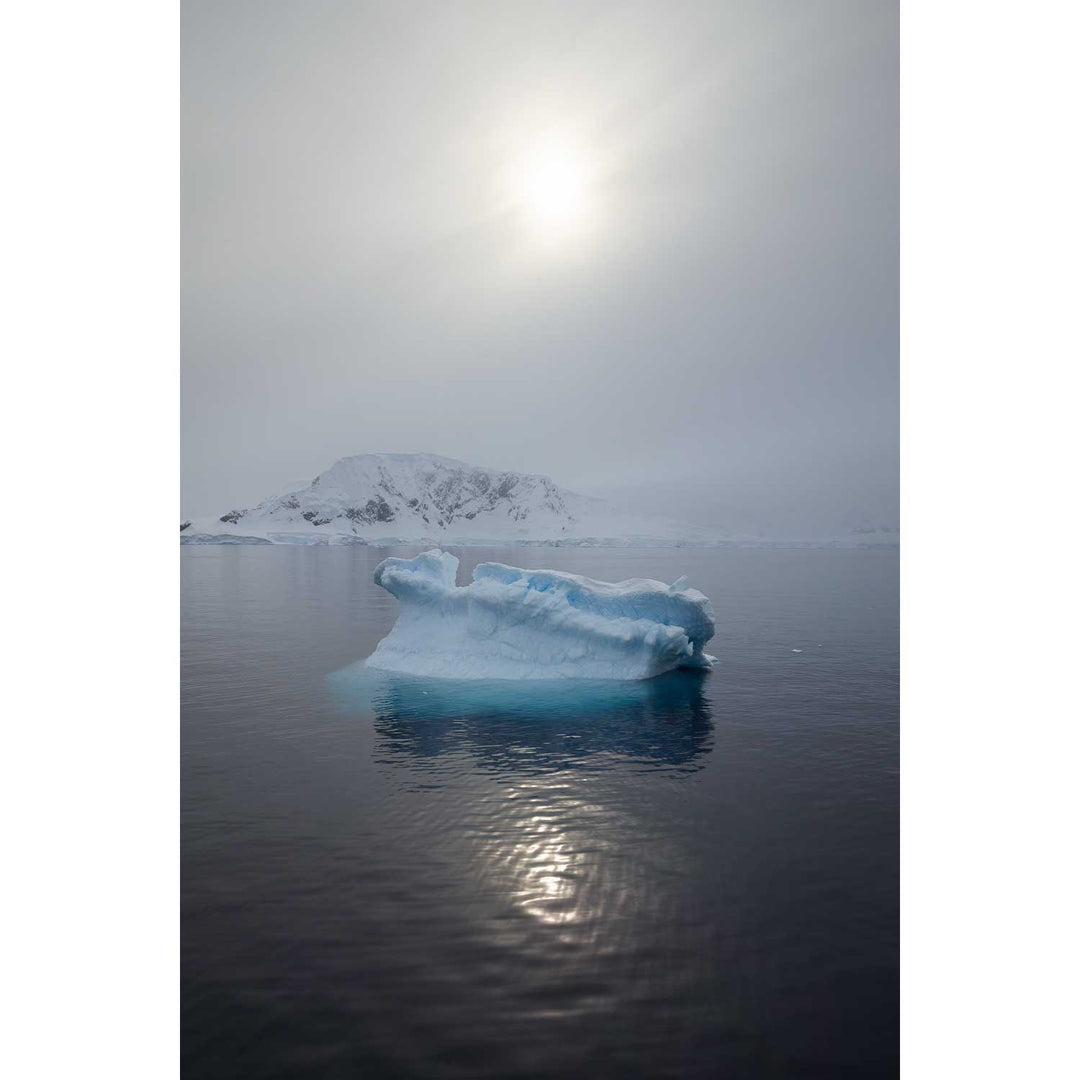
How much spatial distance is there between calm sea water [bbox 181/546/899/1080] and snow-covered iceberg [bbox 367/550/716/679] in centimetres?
234

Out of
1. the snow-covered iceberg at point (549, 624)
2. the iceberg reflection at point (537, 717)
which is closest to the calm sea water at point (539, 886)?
the iceberg reflection at point (537, 717)

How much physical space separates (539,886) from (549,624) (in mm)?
13788

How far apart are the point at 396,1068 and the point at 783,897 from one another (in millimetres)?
6258

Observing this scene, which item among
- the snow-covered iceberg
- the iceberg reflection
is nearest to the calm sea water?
the iceberg reflection

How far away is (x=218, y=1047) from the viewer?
7.26m

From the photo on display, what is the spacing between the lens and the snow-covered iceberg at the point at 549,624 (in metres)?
23.8

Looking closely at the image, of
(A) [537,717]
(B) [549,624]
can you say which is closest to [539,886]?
(A) [537,717]

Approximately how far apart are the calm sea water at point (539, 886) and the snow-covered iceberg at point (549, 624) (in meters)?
2.34

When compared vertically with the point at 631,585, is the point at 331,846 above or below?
below

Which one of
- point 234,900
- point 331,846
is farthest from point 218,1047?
point 331,846

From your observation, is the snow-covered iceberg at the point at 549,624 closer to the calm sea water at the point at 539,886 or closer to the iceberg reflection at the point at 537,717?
the iceberg reflection at the point at 537,717

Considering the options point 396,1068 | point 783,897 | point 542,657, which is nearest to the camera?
point 396,1068

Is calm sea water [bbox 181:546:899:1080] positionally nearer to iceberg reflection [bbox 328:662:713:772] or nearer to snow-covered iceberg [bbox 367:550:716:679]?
iceberg reflection [bbox 328:662:713:772]

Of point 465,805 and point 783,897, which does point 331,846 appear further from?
point 783,897
